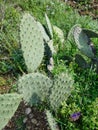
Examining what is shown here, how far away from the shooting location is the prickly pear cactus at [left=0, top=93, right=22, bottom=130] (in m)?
4.27

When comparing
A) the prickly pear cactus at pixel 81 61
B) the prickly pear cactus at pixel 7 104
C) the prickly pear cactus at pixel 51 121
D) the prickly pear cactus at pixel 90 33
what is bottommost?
the prickly pear cactus at pixel 51 121

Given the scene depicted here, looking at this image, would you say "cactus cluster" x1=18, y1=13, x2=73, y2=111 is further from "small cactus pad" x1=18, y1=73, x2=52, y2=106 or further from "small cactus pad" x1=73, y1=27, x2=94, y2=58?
"small cactus pad" x1=73, y1=27, x2=94, y2=58

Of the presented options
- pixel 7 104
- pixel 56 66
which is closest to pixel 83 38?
pixel 56 66

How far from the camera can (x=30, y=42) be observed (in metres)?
5.04

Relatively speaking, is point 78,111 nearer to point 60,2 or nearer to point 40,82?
point 40,82

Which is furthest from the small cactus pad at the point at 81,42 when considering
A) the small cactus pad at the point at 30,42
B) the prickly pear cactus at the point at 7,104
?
the prickly pear cactus at the point at 7,104

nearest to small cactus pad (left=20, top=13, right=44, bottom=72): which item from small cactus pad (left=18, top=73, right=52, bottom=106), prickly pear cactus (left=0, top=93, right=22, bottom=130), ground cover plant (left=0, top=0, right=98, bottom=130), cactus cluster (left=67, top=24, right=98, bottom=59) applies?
ground cover plant (left=0, top=0, right=98, bottom=130)

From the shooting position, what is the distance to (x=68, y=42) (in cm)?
638

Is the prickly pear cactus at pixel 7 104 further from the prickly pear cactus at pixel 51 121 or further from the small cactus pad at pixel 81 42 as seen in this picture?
the small cactus pad at pixel 81 42

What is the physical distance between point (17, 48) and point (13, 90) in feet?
2.97

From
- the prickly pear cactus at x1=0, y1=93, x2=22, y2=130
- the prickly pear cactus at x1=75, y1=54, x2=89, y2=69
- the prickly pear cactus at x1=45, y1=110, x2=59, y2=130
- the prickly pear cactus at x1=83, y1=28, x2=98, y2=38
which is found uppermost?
the prickly pear cactus at x1=83, y1=28, x2=98, y2=38

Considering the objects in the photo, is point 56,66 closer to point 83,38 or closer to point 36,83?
point 83,38

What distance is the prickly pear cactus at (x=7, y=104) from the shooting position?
427cm

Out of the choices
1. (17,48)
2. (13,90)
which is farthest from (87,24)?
(13,90)
